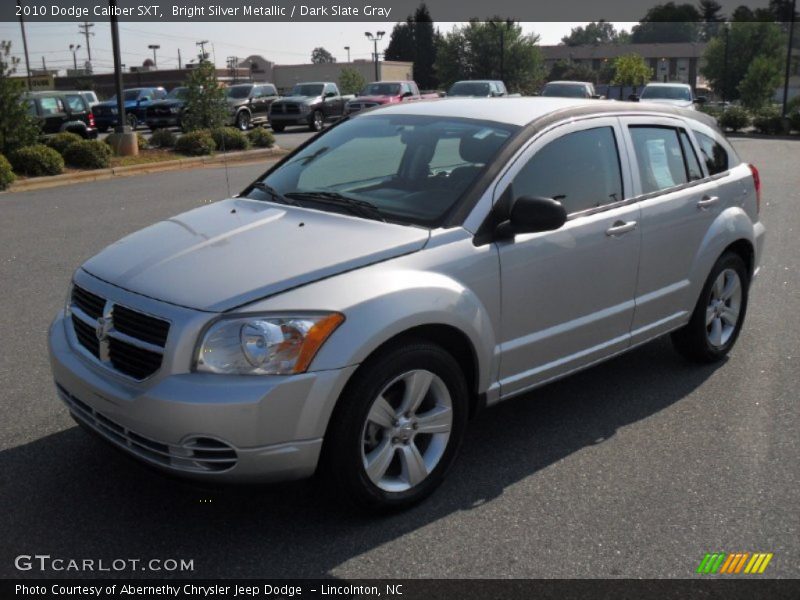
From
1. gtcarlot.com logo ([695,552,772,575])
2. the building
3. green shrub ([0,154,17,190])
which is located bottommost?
gtcarlot.com logo ([695,552,772,575])

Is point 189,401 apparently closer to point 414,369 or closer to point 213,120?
point 414,369

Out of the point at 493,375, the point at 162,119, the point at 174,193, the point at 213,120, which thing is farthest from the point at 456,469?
the point at 162,119

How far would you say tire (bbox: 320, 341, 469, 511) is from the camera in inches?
136

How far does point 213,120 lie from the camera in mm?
23266

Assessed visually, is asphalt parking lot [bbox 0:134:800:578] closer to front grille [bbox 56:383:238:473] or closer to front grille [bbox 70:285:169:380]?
front grille [bbox 56:383:238:473]

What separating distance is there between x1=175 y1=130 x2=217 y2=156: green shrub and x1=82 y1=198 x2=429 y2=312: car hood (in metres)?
17.2

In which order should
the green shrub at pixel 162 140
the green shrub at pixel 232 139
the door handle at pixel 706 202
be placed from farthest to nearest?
the green shrub at pixel 162 140 < the green shrub at pixel 232 139 < the door handle at pixel 706 202

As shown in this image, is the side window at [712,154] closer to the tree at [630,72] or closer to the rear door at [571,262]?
the rear door at [571,262]

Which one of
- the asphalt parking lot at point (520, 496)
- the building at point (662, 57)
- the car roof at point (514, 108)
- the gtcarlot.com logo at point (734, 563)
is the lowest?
the gtcarlot.com logo at point (734, 563)

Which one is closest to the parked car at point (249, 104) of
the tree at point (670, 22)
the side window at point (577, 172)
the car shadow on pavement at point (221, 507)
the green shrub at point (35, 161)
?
the green shrub at point (35, 161)

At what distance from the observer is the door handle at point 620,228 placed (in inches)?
182

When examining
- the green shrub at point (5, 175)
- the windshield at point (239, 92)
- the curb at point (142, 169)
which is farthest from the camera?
the windshield at point (239, 92)

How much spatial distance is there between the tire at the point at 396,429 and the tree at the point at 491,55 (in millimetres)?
83426

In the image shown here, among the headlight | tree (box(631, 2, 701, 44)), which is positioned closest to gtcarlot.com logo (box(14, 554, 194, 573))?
the headlight
